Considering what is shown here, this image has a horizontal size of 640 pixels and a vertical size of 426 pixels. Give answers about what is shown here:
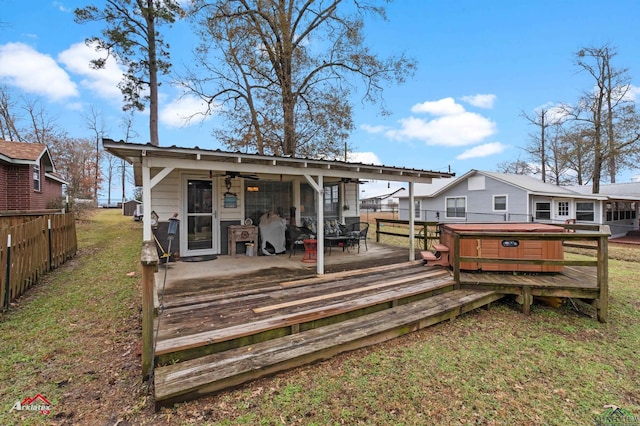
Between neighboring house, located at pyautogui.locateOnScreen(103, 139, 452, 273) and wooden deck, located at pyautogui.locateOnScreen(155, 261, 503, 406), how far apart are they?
1230 millimetres

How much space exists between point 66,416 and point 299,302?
7.65ft

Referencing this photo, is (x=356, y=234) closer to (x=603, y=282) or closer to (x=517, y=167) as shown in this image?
(x=603, y=282)

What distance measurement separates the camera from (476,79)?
14.2 m

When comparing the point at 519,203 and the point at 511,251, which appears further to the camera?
the point at 519,203

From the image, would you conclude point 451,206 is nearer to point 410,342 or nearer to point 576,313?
point 576,313

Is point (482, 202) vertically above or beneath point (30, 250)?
above

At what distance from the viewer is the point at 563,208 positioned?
15.9 metres

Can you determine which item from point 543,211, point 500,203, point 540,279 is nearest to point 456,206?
point 500,203

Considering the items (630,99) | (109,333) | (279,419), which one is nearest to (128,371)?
(109,333)

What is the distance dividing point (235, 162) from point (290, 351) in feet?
9.61

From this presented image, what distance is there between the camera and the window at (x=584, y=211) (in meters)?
16.2

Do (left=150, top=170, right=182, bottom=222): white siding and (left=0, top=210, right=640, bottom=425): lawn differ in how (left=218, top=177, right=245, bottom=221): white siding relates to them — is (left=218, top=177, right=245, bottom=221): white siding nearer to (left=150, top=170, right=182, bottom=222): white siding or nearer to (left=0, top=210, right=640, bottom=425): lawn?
(left=150, top=170, right=182, bottom=222): white siding

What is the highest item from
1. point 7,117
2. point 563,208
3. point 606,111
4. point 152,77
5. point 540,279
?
point 606,111

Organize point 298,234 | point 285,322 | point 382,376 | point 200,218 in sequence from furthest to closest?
point 298,234
point 200,218
point 285,322
point 382,376
